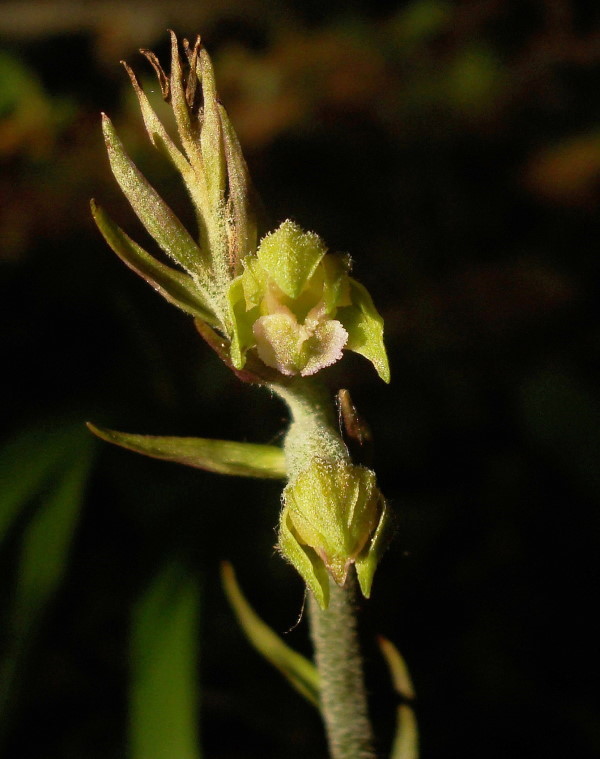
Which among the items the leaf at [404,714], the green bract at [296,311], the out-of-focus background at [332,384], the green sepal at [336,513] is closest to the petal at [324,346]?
the green bract at [296,311]

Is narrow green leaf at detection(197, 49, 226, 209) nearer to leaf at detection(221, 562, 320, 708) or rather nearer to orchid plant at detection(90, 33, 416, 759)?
orchid plant at detection(90, 33, 416, 759)

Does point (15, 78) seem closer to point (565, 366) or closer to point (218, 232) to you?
point (565, 366)

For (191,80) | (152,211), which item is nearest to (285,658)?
(152,211)

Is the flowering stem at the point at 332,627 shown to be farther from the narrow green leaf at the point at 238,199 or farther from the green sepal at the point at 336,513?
the narrow green leaf at the point at 238,199

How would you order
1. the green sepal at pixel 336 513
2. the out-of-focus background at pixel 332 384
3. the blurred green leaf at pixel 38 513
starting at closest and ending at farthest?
1. the green sepal at pixel 336 513
2. the blurred green leaf at pixel 38 513
3. the out-of-focus background at pixel 332 384

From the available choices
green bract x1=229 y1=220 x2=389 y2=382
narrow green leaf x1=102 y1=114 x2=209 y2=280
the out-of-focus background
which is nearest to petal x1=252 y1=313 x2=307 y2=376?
green bract x1=229 y1=220 x2=389 y2=382

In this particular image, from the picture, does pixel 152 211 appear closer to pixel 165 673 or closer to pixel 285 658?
pixel 285 658

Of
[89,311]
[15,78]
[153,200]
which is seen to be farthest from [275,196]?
[153,200]

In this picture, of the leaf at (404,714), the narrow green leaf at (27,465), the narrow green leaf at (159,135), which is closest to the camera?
the narrow green leaf at (159,135)
